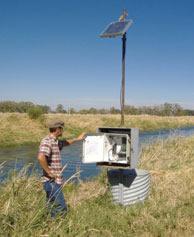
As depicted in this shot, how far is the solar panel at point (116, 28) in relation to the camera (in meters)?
5.89

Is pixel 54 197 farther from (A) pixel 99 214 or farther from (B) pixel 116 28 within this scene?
(B) pixel 116 28

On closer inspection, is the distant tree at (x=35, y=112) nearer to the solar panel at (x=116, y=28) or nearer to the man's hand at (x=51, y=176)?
the solar panel at (x=116, y=28)

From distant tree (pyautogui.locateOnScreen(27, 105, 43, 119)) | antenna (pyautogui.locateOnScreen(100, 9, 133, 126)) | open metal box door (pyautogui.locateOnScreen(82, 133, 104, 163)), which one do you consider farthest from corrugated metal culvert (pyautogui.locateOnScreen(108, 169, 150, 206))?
distant tree (pyautogui.locateOnScreen(27, 105, 43, 119))

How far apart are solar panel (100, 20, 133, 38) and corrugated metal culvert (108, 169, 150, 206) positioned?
9.46 feet

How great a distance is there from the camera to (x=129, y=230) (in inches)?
165

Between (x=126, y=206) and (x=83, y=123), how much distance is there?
26.6m

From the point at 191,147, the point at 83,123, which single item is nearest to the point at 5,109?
the point at 83,123

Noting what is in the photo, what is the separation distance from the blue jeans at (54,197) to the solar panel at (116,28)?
133 inches

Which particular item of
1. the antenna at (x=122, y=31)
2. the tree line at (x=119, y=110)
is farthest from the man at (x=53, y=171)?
the tree line at (x=119, y=110)

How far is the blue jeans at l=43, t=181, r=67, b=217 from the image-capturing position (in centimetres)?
422

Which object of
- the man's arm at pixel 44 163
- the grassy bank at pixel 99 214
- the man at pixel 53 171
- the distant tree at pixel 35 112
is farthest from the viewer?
the distant tree at pixel 35 112

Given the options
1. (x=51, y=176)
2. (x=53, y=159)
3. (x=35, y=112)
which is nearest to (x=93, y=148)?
(x=53, y=159)

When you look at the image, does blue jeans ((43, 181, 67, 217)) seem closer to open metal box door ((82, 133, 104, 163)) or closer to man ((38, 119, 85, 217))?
man ((38, 119, 85, 217))

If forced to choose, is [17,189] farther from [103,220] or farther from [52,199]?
[103,220]
